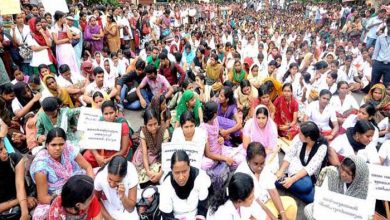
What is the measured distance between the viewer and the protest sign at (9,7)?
6.36 metres

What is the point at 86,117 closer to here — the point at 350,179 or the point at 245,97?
the point at 245,97

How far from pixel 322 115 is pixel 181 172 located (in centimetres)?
298

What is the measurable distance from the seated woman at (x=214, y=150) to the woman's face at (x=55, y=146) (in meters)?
1.71

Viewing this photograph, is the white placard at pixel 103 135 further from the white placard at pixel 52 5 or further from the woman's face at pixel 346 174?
the white placard at pixel 52 5

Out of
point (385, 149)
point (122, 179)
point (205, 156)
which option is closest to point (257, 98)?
point (205, 156)

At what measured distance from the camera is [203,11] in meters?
18.8

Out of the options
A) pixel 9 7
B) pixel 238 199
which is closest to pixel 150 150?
pixel 238 199

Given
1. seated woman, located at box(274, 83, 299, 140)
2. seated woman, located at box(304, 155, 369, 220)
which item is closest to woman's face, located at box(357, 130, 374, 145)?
seated woman, located at box(304, 155, 369, 220)

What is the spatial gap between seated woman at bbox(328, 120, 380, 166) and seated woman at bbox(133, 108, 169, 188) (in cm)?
196

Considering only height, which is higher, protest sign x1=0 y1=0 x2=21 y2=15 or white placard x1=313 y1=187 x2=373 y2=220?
protest sign x1=0 y1=0 x2=21 y2=15

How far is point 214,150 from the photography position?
4.43 m

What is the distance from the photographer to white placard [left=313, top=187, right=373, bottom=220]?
2.96 m

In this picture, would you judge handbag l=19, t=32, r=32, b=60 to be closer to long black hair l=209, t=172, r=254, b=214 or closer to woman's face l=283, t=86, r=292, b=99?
woman's face l=283, t=86, r=292, b=99

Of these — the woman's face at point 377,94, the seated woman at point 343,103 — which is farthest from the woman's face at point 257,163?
the woman's face at point 377,94
